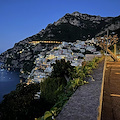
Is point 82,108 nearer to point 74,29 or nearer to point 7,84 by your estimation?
point 7,84

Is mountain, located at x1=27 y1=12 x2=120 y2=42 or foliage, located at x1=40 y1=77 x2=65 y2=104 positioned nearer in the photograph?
foliage, located at x1=40 y1=77 x2=65 y2=104

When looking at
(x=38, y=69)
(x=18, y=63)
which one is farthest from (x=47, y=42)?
(x=38, y=69)

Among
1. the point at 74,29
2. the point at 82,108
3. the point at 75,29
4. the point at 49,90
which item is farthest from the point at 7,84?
the point at 75,29

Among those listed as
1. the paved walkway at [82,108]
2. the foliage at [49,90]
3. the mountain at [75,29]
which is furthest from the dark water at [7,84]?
the mountain at [75,29]

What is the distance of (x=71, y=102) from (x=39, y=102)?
148 inches

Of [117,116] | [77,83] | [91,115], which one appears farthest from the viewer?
[77,83]

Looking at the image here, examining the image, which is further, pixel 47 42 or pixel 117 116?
pixel 47 42

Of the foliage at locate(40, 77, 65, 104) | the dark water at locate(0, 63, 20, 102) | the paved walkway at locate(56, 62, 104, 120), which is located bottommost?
the dark water at locate(0, 63, 20, 102)

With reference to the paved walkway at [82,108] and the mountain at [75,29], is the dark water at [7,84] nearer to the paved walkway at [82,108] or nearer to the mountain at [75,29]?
the paved walkway at [82,108]

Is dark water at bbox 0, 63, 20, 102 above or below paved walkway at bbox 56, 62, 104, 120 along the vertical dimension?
below

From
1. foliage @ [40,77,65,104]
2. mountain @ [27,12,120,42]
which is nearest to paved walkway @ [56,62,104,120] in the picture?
foliage @ [40,77,65,104]

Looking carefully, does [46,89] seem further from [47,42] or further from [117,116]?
[47,42]

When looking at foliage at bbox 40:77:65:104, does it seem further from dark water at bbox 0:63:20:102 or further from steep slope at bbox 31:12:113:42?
steep slope at bbox 31:12:113:42

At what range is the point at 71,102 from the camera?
8.45ft
